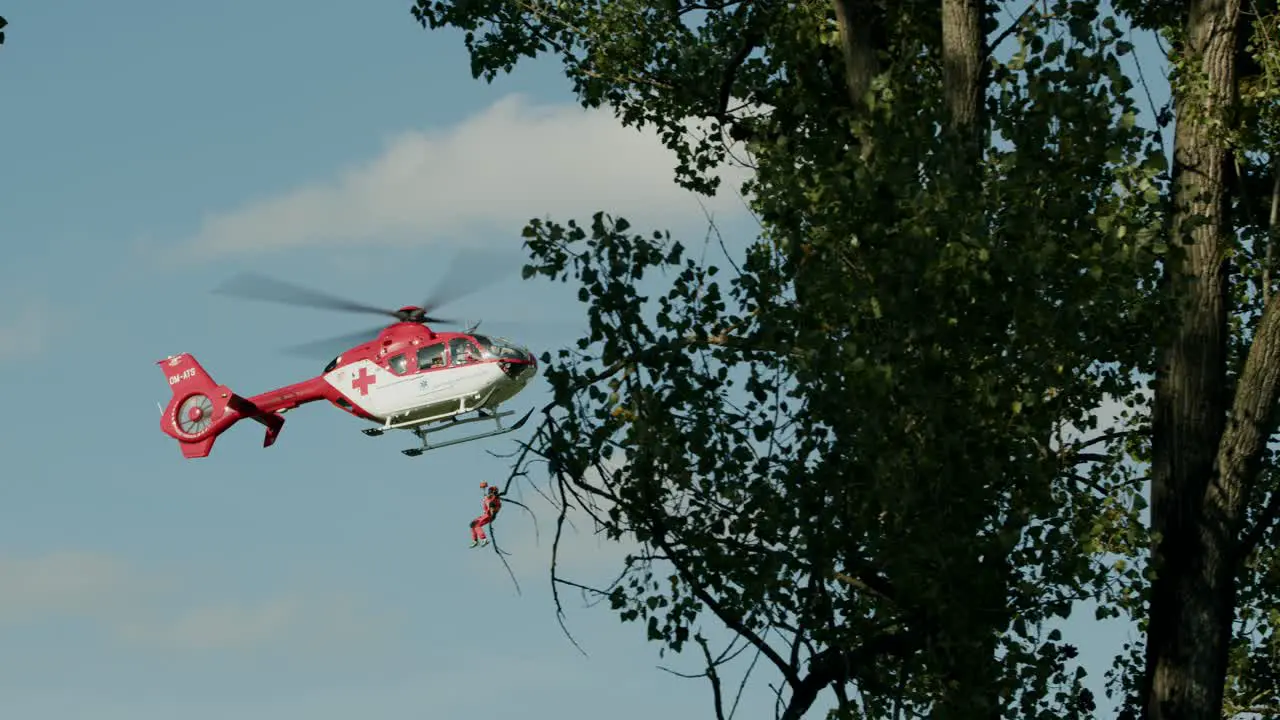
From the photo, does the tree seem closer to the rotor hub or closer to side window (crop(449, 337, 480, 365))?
side window (crop(449, 337, 480, 365))

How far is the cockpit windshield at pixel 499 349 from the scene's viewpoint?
3831 cm

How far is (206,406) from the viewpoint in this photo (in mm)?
45656

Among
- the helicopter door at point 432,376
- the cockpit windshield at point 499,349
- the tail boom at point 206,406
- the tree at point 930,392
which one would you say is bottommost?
the tree at point 930,392

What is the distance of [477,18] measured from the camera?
2277 centimetres

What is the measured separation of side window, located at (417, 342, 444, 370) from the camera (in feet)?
127

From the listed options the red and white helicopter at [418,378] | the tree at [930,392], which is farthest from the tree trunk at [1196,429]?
the red and white helicopter at [418,378]

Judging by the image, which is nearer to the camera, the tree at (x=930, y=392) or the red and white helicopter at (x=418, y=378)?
the tree at (x=930, y=392)

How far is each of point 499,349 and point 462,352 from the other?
0.77 meters

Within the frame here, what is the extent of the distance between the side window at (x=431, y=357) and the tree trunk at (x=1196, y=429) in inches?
903

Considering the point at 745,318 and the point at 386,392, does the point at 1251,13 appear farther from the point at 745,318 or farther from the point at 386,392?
the point at 386,392

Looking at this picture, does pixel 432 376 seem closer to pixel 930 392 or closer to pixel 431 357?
pixel 431 357

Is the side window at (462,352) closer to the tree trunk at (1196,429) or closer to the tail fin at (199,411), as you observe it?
the tail fin at (199,411)

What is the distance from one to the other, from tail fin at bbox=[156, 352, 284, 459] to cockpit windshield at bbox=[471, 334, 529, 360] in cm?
804

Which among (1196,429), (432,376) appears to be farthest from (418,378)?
(1196,429)
